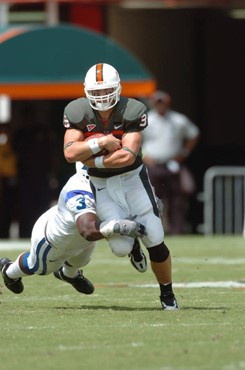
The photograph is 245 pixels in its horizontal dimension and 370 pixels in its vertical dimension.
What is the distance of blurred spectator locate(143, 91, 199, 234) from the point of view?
792 inches

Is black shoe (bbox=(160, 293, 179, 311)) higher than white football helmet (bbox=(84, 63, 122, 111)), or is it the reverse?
white football helmet (bbox=(84, 63, 122, 111))

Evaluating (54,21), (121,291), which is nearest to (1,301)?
(121,291)

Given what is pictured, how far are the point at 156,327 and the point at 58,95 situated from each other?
41.9 ft

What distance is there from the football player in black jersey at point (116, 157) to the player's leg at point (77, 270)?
2.01 feet

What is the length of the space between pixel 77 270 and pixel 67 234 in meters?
0.80

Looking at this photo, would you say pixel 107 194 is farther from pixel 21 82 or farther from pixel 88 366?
pixel 21 82

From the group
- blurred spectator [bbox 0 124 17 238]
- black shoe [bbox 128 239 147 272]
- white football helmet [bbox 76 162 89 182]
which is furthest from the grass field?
blurred spectator [bbox 0 124 17 238]

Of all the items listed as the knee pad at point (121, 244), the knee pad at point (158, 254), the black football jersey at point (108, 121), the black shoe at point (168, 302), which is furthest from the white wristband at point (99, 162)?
the black shoe at point (168, 302)

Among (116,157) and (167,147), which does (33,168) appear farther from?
(116,157)

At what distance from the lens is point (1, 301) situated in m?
11.1

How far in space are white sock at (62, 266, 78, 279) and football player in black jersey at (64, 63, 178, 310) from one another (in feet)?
2.82

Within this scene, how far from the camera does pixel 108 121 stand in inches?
404

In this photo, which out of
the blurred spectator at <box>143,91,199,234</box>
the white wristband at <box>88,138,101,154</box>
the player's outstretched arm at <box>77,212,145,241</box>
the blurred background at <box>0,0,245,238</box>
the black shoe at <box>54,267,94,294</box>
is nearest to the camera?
the player's outstretched arm at <box>77,212,145,241</box>

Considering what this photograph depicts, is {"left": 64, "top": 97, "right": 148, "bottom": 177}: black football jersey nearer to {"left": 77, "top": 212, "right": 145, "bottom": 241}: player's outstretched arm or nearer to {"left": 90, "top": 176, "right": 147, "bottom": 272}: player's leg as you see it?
{"left": 90, "top": 176, "right": 147, "bottom": 272}: player's leg
